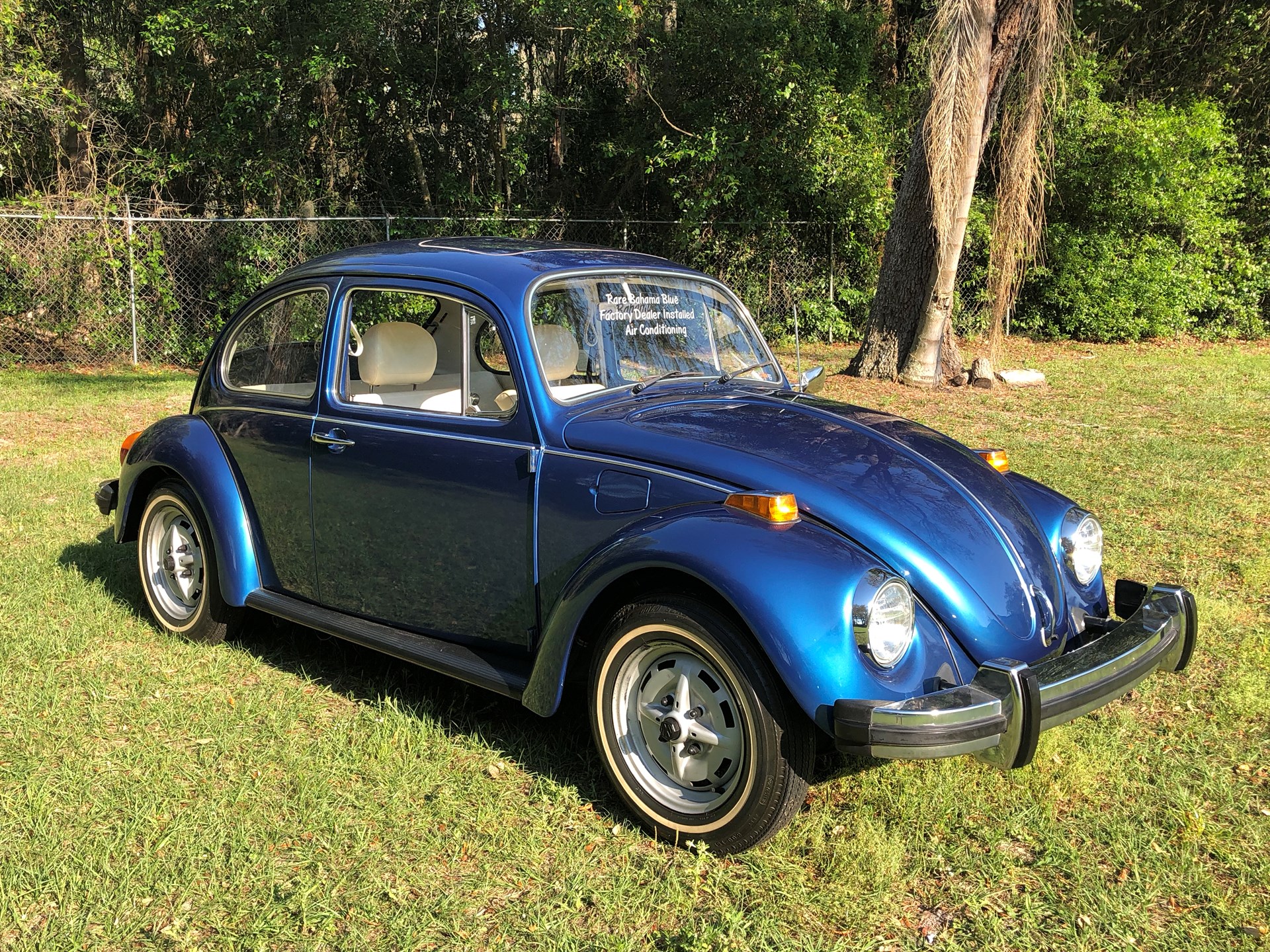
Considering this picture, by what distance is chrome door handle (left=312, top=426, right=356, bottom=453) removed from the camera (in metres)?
4.33

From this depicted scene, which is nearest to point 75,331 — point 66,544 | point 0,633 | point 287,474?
point 66,544

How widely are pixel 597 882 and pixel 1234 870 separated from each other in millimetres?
1990

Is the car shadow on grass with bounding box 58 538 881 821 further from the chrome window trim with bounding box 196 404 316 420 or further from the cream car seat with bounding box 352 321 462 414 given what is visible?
the cream car seat with bounding box 352 321 462 414

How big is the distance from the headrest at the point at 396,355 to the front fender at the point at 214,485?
0.90 m

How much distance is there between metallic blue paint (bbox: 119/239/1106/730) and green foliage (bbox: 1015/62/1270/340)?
1456cm

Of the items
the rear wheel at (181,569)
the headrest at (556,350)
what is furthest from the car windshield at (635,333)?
the rear wheel at (181,569)

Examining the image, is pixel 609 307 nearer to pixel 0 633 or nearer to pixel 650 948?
pixel 650 948

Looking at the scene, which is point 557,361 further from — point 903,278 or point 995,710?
point 903,278

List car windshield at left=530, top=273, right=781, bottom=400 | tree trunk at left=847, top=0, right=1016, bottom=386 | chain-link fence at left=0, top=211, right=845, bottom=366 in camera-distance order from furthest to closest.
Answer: chain-link fence at left=0, top=211, right=845, bottom=366 < tree trunk at left=847, top=0, right=1016, bottom=386 < car windshield at left=530, top=273, right=781, bottom=400

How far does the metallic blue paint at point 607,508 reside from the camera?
3174mm

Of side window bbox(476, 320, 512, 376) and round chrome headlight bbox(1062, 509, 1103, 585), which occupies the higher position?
side window bbox(476, 320, 512, 376)

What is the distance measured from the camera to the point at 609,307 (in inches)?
166

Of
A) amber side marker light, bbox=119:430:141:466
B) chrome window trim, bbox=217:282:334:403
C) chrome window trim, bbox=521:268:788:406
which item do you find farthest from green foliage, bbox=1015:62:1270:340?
amber side marker light, bbox=119:430:141:466

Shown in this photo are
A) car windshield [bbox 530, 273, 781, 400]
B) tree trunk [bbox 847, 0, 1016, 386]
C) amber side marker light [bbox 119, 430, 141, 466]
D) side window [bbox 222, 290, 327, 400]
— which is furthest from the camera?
tree trunk [bbox 847, 0, 1016, 386]
